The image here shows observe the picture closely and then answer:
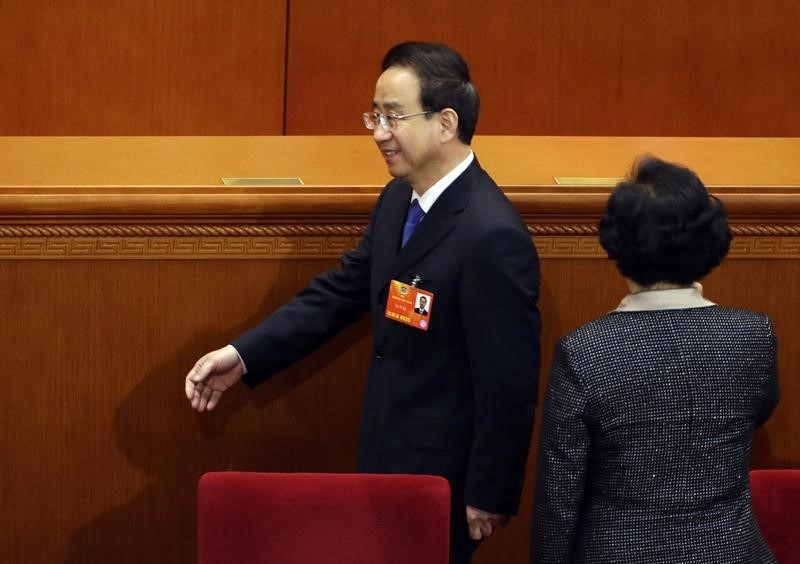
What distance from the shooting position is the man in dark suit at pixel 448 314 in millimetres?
2012

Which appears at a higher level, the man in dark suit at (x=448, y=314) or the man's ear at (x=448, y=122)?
the man's ear at (x=448, y=122)

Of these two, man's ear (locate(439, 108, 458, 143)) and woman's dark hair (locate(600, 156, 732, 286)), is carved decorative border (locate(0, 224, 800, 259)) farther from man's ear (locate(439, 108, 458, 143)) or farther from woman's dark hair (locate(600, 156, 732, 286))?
woman's dark hair (locate(600, 156, 732, 286))

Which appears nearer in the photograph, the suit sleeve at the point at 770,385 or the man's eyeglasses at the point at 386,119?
the suit sleeve at the point at 770,385

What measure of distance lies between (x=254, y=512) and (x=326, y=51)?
196 cm

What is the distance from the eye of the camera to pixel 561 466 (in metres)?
1.71

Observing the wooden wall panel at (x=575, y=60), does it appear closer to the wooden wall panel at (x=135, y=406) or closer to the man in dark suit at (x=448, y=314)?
the wooden wall panel at (x=135, y=406)

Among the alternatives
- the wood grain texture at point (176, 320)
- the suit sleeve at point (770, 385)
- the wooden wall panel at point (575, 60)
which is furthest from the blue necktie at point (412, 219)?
the wooden wall panel at point (575, 60)

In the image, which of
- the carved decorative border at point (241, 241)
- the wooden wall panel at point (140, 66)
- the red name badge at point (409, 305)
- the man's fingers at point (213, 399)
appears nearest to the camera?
the red name badge at point (409, 305)

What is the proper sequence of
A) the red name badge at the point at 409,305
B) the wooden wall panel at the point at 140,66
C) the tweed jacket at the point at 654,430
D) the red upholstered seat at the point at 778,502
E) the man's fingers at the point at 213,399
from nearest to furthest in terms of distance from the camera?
1. the tweed jacket at the point at 654,430
2. the red upholstered seat at the point at 778,502
3. the red name badge at the point at 409,305
4. the man's fingers at the point at 213,399
5. the wooden wall panel at the point at 140,66

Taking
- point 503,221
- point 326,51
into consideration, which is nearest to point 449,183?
point 503,221

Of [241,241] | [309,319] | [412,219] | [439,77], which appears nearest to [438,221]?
[412,219]

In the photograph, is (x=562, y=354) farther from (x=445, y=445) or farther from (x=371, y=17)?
(x=371, y=17)

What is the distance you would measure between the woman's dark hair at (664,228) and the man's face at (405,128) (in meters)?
0.45

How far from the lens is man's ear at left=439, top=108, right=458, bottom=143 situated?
209 cm
